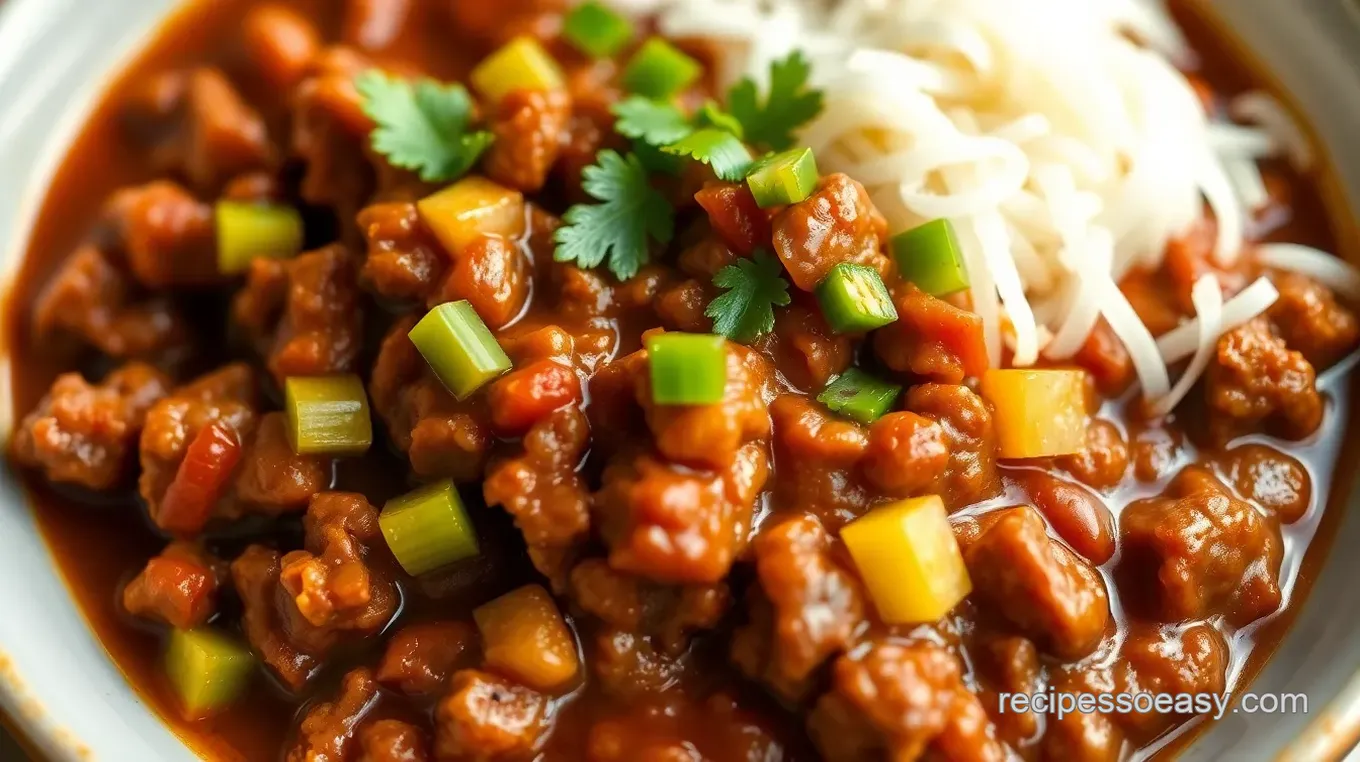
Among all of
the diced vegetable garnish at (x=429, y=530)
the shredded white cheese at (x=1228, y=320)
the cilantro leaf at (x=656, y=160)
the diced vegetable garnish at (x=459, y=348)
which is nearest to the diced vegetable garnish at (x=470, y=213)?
the diced vegetable garnish at (x=459, y=348)

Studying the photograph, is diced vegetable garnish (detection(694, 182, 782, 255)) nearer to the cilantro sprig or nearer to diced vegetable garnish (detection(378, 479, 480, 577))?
the cilantro sprig

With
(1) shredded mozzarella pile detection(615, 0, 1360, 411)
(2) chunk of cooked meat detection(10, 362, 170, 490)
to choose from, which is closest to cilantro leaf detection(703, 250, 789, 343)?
(1) shredded mozzarella pile detection(615, 0, 1360, 411)

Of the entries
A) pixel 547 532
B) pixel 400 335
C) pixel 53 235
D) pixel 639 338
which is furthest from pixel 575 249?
pixel 53 235

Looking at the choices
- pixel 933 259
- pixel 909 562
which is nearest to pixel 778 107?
pixel 933 259

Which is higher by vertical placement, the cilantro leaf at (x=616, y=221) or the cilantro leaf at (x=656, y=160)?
the cilantro leaf at (x=656, y=160)

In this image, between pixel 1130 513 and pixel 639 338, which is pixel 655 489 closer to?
pixel 639 338

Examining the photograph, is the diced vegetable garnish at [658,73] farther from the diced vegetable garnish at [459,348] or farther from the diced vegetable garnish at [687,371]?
the diced vegetable garnish at [687,371]

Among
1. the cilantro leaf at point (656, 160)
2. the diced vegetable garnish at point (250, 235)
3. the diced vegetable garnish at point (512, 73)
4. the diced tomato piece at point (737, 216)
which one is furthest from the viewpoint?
the diced vegetable garnish at point (512, 73)

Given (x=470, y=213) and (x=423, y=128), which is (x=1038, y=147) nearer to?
(x=470, y=213)
